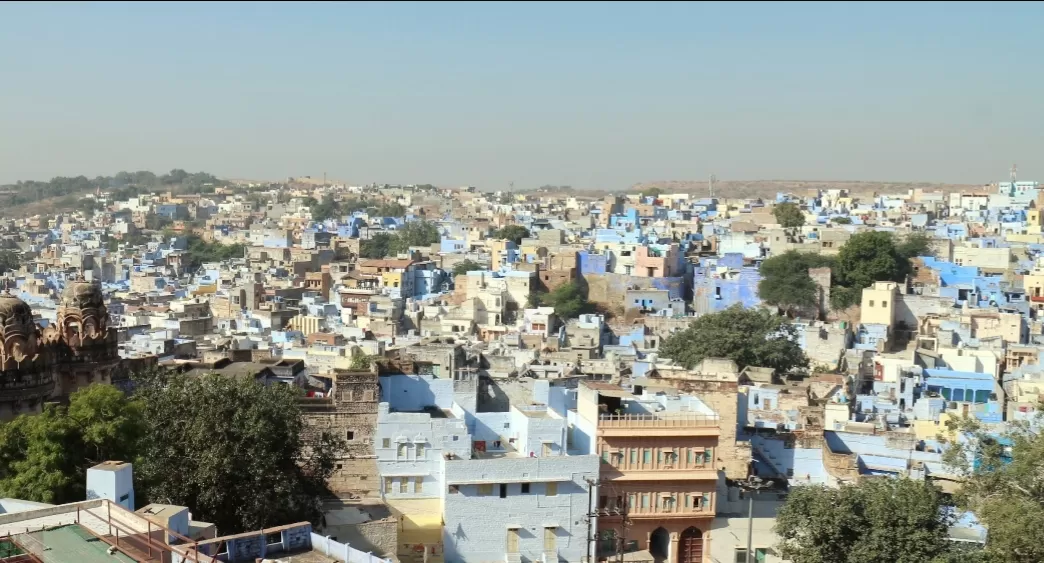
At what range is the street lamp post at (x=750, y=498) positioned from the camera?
1733 cm

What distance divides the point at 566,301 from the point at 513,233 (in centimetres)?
1567

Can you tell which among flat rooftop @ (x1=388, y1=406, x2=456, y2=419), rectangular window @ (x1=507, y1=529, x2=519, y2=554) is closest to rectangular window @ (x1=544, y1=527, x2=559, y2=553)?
rectangular window @ (x1=507, y1=529, x2=519, y2=554)

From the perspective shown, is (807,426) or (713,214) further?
(713,214)

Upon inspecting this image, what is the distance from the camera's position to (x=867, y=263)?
1577 inches

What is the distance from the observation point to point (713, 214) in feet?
220

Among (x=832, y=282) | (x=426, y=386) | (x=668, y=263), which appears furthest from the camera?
(x=668, y=263)

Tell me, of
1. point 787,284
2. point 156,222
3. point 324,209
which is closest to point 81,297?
point 787,284

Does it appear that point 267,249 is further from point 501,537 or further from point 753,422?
point 501,537

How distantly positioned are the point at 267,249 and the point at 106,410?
45352mm

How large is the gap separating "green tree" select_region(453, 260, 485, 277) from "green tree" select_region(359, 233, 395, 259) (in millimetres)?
10286

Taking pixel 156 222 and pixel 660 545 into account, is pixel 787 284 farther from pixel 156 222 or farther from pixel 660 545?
pixel 156 222

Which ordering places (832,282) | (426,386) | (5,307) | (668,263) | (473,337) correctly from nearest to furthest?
1. (5,307)
2. (426,386)
3. (473,337)
4. (832,282)
5. (668,263)

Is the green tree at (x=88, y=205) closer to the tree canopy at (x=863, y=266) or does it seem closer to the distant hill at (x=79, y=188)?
the distant hill at (x=79, y=188)

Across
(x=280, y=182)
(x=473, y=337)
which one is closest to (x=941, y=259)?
(x=473, y=337)
